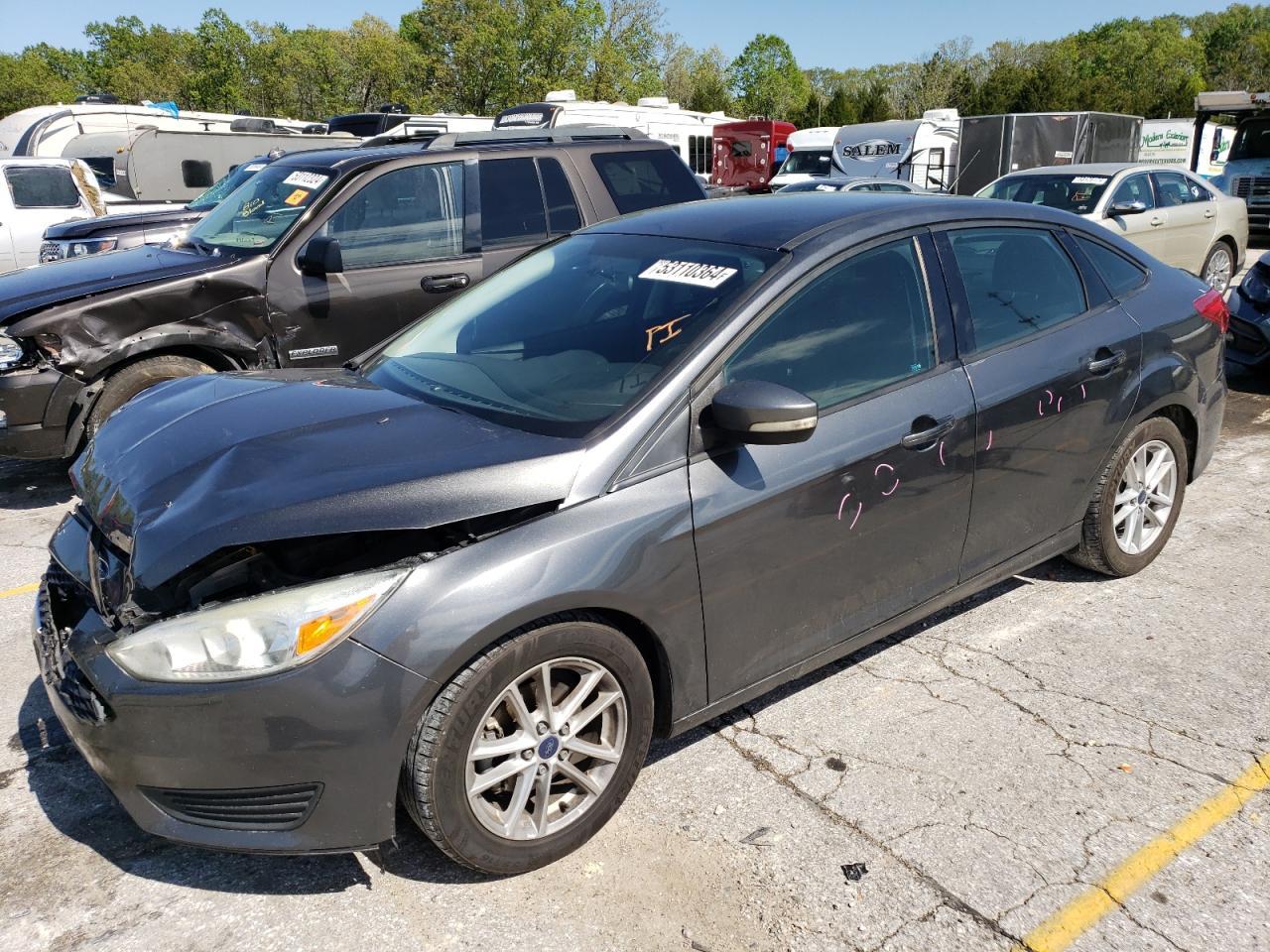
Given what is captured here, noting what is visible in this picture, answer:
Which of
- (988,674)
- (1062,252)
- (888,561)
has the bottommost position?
(988,674)

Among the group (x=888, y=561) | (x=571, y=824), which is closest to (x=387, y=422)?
(x=571, y=824)

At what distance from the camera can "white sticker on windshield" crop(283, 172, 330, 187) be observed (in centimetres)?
623

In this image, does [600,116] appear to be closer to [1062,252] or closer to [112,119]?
[112,119]

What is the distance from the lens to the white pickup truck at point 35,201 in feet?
43.2

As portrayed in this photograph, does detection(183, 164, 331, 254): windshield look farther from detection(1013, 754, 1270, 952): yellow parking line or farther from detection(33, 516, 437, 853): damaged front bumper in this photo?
detection(1013, 754, 1270, 952): yellow parking line

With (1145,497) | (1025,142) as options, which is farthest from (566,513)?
(1025,142)

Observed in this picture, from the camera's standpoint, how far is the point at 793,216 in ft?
11.3

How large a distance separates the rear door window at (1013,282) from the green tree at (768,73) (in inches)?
3036

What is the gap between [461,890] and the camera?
2619mm

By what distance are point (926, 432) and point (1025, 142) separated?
899 inches

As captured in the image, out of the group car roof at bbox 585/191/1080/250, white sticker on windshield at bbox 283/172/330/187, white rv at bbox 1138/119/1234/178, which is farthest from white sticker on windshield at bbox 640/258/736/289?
white rv at bbox 1138/119/1234/178

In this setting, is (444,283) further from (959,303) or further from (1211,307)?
(1211,307)

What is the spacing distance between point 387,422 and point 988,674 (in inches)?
93.1

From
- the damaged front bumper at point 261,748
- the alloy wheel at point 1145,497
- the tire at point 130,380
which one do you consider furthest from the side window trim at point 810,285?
the tire at point 130,380
